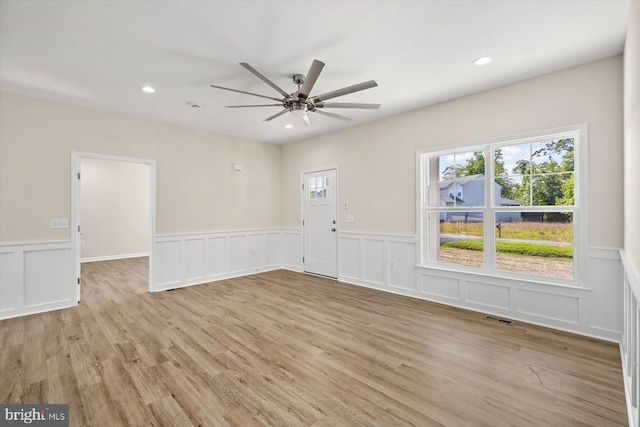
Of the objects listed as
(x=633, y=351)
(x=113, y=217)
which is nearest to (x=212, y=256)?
(x=113, y=217)

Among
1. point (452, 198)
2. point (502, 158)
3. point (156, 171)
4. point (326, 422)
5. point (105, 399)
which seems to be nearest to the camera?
point (326, 422)

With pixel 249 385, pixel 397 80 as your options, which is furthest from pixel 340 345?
pixel 397 80

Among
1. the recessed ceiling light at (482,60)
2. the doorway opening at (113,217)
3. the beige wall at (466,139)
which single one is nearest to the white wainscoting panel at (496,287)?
the beige wall at (466,139)

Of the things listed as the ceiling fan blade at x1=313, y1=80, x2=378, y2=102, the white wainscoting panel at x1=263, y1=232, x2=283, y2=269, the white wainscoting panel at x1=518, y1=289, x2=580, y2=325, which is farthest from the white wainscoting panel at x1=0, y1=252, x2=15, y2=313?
the white wainscoting panel at x1=518, y1=289, x2=580, y2=325

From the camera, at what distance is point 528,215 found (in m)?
3.38

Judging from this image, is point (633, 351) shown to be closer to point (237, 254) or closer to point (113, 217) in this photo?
point (237, 254)

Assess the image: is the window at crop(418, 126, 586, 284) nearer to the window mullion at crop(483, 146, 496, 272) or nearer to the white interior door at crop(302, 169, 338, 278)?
the window mullion at crop(483, 146, 496, 272)

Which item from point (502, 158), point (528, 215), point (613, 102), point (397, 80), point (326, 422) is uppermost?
point (397, 80)

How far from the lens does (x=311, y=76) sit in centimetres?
244

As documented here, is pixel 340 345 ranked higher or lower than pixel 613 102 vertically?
lower

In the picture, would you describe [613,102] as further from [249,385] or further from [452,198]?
[249,385]

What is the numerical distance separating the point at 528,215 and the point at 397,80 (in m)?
2.24

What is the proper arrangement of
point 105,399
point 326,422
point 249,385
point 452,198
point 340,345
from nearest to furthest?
1. point 326,422
2. point 105,399
3. point 249,385
4. point 340,345
5. point 452,198

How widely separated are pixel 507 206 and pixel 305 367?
120 inches
